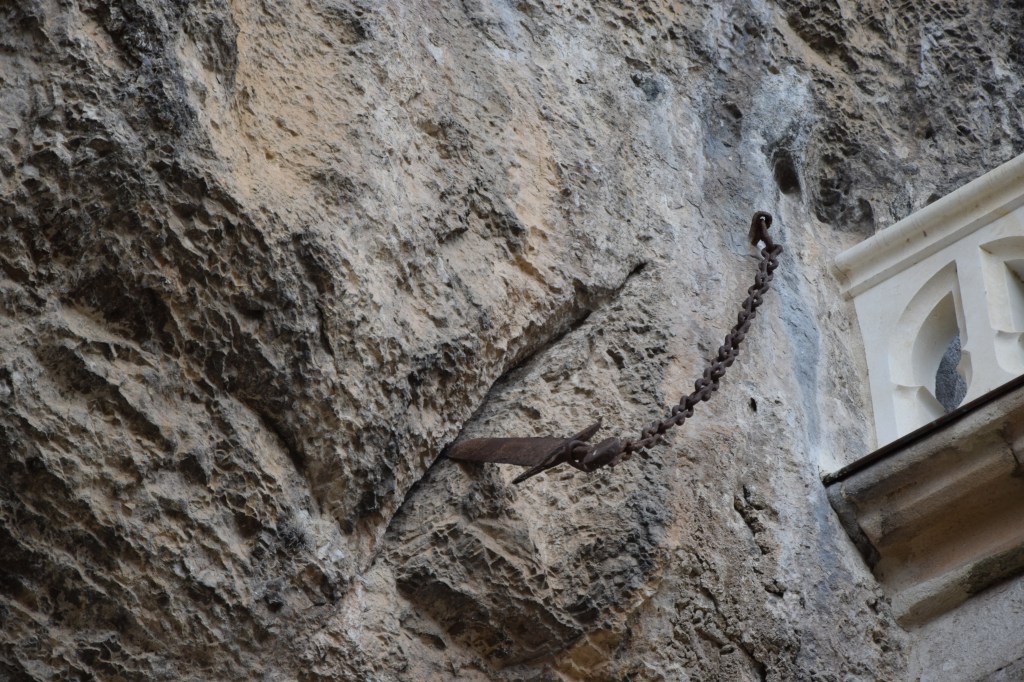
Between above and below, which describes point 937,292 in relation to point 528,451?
→ above

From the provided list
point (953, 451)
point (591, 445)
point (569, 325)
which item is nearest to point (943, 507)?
point (953, 451)

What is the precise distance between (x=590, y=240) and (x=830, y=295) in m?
0.90

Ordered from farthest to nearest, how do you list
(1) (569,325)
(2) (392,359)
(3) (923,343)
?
(3) (923,343)
(1) (569,325)
(2) (392,359)

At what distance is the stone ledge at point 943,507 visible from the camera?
2816mm

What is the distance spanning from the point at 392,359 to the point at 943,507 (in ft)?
4.34

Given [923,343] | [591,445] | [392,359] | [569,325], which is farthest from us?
[923,343]

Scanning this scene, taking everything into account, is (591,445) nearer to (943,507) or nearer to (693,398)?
(693,398)

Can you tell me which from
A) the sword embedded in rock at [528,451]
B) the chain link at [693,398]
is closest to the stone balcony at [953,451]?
the chain link at [693,398]

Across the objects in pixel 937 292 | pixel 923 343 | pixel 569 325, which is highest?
pixel 937 292

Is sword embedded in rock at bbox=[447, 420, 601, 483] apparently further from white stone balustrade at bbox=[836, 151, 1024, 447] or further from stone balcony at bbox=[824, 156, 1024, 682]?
white stone balustrade at bbox=[836, 151, 1024, 447]

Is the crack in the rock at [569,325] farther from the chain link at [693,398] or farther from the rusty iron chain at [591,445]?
the chain link at [693,398]

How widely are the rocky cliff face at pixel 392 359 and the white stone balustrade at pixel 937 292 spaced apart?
99 mm

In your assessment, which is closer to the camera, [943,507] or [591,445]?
[591,445]

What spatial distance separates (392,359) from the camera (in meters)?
2.36
